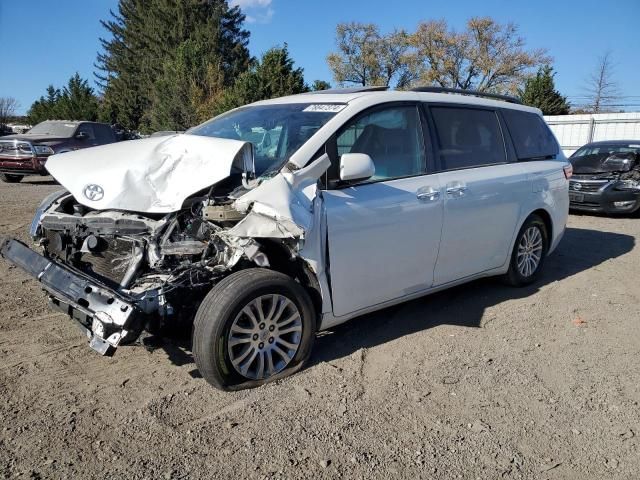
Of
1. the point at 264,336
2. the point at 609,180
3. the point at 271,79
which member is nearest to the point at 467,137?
the point at 264,336

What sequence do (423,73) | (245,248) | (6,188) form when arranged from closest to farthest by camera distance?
1. (245,248)
2. (6,188)
3. (423,73)

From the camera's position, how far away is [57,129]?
52.1 feet

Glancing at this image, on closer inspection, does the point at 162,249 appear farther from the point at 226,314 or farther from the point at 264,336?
the point at 264,336

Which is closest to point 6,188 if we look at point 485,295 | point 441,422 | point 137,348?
point 137,348

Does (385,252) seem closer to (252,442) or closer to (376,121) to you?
(376,121)

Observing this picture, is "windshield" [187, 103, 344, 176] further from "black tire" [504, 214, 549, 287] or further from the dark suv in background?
the dark suv in background

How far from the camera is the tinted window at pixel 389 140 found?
4.02 metres

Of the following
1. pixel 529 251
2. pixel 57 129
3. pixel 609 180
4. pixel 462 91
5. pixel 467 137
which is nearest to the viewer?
pixel 467 137

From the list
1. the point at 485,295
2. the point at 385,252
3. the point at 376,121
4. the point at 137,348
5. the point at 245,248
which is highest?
the point at 376,121

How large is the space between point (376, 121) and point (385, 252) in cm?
101

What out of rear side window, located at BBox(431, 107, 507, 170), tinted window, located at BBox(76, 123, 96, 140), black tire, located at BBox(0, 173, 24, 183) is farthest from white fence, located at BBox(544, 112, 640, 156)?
black tire, located at BBox(0, 173, 24, 183)

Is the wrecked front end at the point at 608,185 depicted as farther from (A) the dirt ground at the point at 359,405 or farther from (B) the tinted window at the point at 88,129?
(B) the tinted window at the point at 88,129

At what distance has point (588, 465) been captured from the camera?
9.29ft

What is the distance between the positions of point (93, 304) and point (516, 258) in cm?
408
